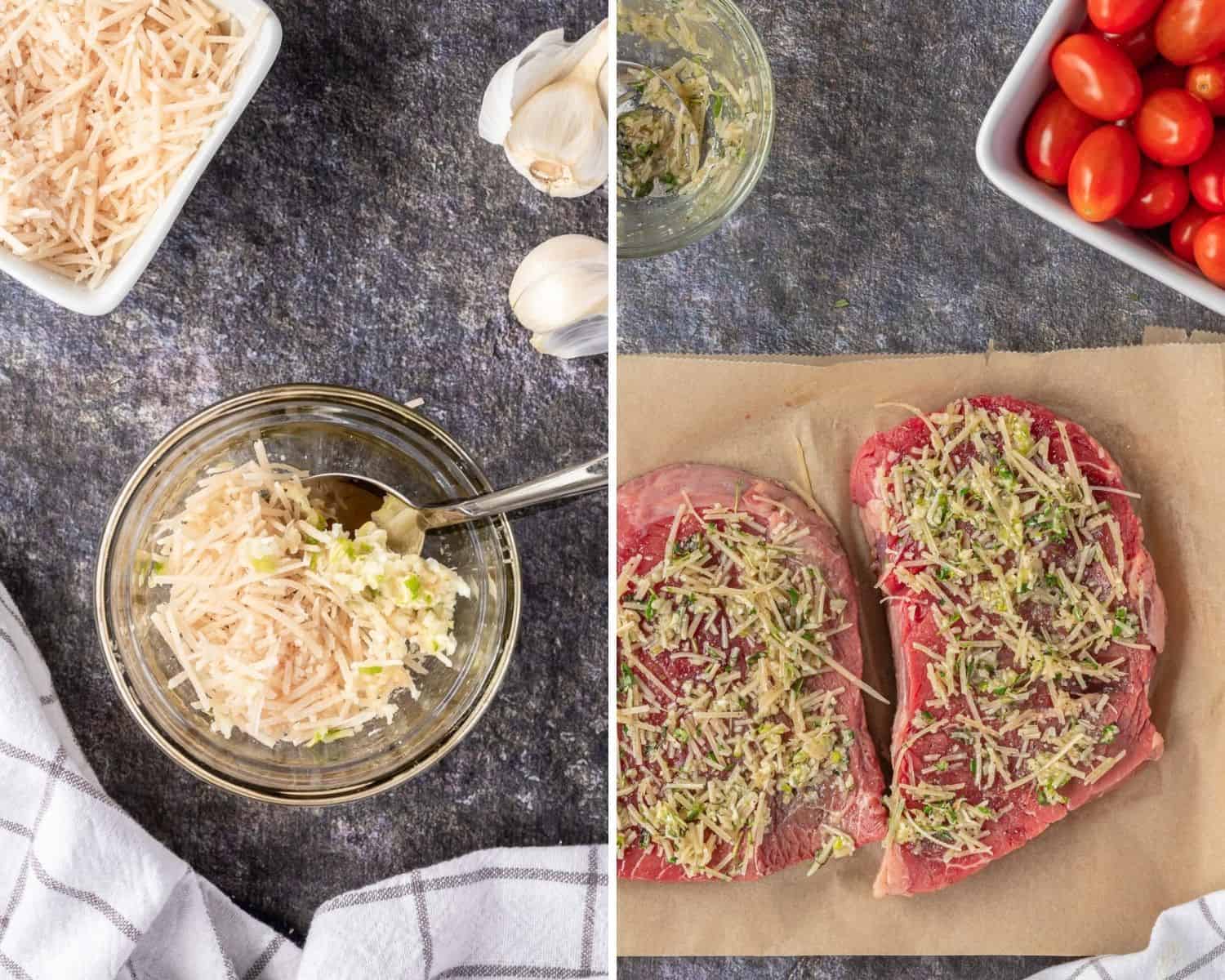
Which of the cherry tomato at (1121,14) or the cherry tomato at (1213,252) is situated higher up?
the cherry tomato at (1121,14)

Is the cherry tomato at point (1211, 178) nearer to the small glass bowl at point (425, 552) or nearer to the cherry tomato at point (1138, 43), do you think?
the cherry tomato at point (1138, 43)

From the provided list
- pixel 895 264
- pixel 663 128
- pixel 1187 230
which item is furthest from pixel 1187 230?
pixel 663 128

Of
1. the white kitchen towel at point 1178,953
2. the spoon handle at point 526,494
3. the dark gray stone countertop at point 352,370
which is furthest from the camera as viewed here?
the dark gray stone countertop at point 352,370

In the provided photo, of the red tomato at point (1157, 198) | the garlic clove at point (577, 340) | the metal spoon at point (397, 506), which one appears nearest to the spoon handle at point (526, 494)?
the metal spoon at point (397, 506)

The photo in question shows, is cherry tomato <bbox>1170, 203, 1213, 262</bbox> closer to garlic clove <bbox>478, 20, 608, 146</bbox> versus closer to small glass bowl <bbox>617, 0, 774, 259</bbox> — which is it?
small glass bowl <bbox>617, 0, 774, 259</bbox>

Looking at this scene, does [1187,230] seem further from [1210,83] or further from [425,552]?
[425,552]

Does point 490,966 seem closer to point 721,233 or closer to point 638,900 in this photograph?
point 638,900
